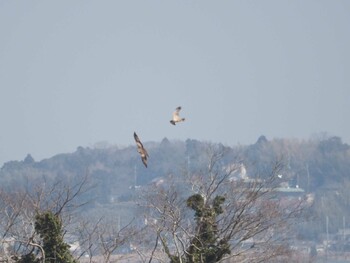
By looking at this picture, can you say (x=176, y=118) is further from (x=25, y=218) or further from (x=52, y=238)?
(x=25, y=218)

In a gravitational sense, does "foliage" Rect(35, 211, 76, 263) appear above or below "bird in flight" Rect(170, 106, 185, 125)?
below

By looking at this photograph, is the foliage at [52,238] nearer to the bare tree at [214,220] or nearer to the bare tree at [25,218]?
the bare tree at [25,218]

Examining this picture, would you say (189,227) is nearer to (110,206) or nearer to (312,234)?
(312,234)

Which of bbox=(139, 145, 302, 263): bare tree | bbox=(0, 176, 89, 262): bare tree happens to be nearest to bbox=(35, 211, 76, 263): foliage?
bbox=(0, 176, 89, 262): bare tree

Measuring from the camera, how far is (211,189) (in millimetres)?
41219

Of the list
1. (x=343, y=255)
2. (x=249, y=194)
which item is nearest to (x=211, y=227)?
(x=249, y=194)

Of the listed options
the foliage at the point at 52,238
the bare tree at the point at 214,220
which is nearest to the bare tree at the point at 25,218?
the foliage at the point at 52,238

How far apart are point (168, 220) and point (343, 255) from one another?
13962cm

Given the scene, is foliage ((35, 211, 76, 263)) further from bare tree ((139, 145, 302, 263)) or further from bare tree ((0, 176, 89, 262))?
bare tree ((139, 145, 302, 263))

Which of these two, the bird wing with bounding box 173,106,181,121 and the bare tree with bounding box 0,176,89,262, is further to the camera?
the bare tree with bounding box 0,176,89,262

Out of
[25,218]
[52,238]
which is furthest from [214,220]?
[52,238]

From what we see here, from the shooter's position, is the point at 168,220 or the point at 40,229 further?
the point at 168,220

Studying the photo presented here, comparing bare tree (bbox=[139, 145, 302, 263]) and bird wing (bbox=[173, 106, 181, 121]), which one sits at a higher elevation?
bird wing (bbox=[173, 106, 181, 121])

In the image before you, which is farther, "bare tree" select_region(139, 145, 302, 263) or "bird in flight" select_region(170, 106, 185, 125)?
"bare tree" select_region(139, 145, 302, 263)
